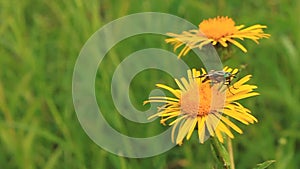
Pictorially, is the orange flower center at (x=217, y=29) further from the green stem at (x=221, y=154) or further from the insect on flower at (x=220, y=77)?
the green stem at (x=221, y=154)

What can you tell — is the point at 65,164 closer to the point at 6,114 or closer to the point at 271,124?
the point at 6,114

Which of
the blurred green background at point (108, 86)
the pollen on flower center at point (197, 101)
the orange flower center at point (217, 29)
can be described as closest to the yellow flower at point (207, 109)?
the pollen on flower center at point (197, 101)

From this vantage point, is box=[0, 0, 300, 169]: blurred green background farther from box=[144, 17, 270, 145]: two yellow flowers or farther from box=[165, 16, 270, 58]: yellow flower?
box=[144, 17, 270, 145]: two yellow flowers

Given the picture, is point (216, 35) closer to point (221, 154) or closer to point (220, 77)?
point (220, 77)

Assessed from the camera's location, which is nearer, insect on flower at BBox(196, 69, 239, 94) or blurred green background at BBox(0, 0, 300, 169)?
insect on flower at BBox(196, 69, 239, 94)

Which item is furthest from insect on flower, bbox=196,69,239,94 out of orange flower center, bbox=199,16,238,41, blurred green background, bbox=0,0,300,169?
blurred green background, bbox=0,0,300,169

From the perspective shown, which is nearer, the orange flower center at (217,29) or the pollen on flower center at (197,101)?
the pollen on flower center at (197,101)

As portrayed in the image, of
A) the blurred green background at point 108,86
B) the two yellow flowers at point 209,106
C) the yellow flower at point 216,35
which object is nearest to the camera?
the two yellow flowers at point 209,106
